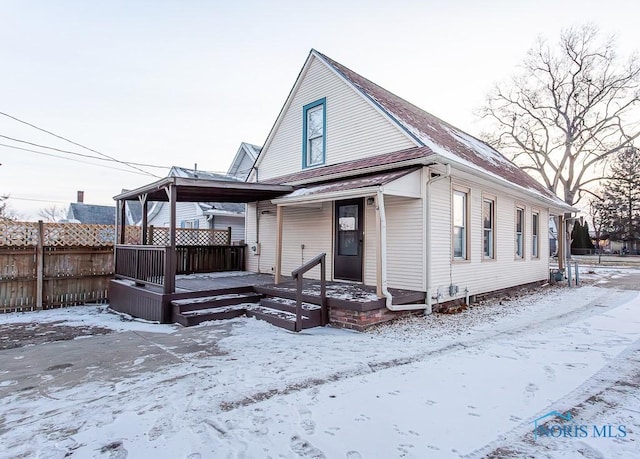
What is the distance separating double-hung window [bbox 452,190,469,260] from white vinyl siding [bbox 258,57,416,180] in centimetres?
181

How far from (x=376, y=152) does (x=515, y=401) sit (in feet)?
19.8

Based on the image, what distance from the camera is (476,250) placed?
8.68 m

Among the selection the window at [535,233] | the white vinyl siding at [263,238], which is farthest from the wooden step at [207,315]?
the window at [535,233]

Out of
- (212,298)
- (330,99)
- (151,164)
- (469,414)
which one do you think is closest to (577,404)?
(469,414)

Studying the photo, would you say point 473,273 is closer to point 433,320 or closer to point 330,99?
point 433,320

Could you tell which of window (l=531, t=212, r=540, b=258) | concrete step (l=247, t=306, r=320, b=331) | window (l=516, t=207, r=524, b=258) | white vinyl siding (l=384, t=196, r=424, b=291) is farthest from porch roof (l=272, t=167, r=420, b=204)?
window (l=531, t=212, r=540, b=258)

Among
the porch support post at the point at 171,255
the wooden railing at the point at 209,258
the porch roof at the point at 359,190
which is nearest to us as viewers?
the porch roof at the point at 359,190

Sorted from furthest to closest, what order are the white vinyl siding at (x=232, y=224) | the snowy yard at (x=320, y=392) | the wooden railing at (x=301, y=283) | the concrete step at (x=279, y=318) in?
1. the white vinyl siding at (x=232, y=224)
2. the concrete step at (x=279, y=318)
3. the wooden railing at (x=301, y=283)
4. the snowy yard at (x=320, y=392)

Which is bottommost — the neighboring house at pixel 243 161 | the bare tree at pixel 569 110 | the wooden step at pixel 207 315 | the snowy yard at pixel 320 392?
the snowy yard at pixel 320 392

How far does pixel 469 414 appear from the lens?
3025 millimetres

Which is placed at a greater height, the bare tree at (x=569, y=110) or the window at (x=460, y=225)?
the bare tree at (x=569, y=110)

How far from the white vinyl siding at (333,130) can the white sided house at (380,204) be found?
27 millimetres

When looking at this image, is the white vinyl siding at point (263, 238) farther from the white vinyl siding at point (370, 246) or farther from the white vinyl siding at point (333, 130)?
the white vinyl siding at point (370, 246)

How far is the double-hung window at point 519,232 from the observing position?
10.9 m
